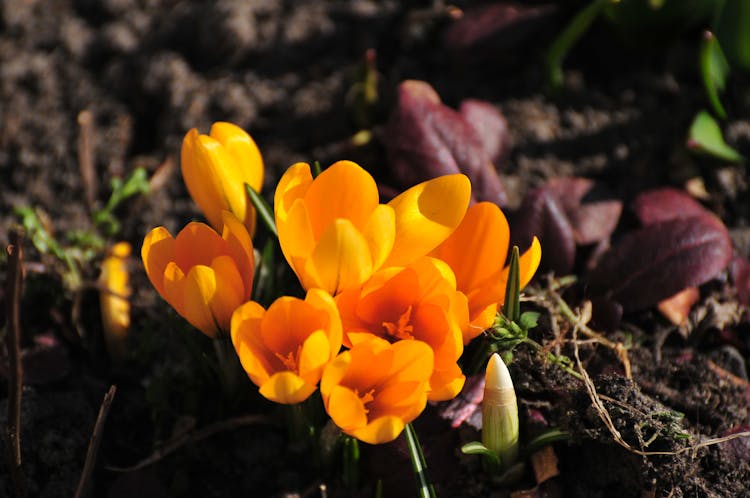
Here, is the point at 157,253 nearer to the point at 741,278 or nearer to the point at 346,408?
the point at 346,408

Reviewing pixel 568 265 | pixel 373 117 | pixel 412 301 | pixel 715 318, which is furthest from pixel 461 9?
pixel 412 301

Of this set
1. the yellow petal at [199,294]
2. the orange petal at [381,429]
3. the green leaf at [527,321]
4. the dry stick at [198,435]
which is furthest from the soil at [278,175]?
the orange petal at [381,429]

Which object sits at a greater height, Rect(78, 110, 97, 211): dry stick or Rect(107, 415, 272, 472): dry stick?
Rect(78, 110, 97, 211): dry stick

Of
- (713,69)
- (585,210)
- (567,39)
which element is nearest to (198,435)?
(585,210)

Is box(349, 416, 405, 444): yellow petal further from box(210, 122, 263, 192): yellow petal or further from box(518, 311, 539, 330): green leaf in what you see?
box(210, 122, 263, 192): yellow petal

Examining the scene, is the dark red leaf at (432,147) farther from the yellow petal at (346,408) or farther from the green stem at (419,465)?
the yellow petal at (346,408)

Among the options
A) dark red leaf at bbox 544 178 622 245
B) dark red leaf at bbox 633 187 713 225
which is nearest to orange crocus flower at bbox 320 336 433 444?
dark red leaf at bbox 544 178 622 245
